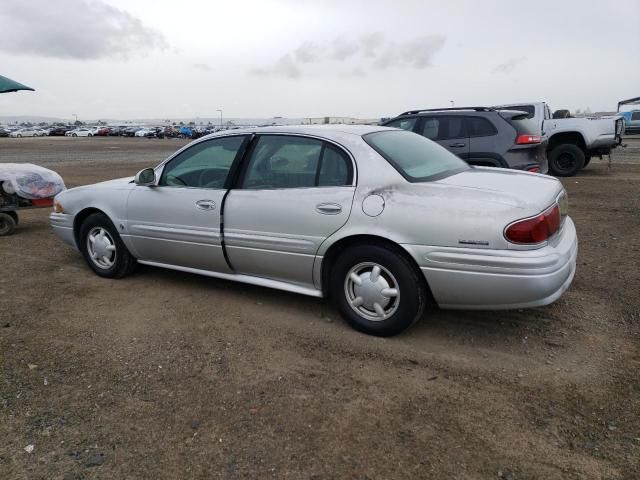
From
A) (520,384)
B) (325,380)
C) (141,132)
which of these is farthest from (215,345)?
(141,132)

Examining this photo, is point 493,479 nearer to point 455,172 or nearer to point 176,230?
point 455,172

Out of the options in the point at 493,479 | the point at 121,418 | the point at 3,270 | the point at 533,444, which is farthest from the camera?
the point at 3,270

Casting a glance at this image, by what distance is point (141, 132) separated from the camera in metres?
67.9

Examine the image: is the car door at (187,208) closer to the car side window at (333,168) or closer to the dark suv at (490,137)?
the car side window at (333,168)

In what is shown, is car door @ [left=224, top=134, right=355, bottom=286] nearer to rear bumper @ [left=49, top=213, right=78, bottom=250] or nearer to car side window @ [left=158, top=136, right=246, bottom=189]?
car side window @ [left=158, top=136, right=246, bottom=189]

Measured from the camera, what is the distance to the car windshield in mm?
3707

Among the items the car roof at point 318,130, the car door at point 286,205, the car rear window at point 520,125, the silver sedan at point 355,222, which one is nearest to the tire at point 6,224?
the silver sedan at point 355,222

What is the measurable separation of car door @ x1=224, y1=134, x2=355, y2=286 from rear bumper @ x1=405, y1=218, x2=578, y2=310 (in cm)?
68

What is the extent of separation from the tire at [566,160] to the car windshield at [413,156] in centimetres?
971

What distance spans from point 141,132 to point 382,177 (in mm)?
69950

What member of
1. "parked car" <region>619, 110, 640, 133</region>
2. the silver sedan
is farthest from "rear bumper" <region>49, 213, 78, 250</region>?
"parked car" <region>619, 110, 640, 133</region>

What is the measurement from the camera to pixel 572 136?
12695 mm

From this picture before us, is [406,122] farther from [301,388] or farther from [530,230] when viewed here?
[301,388]

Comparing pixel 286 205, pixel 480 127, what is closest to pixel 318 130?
pixel 286 205
